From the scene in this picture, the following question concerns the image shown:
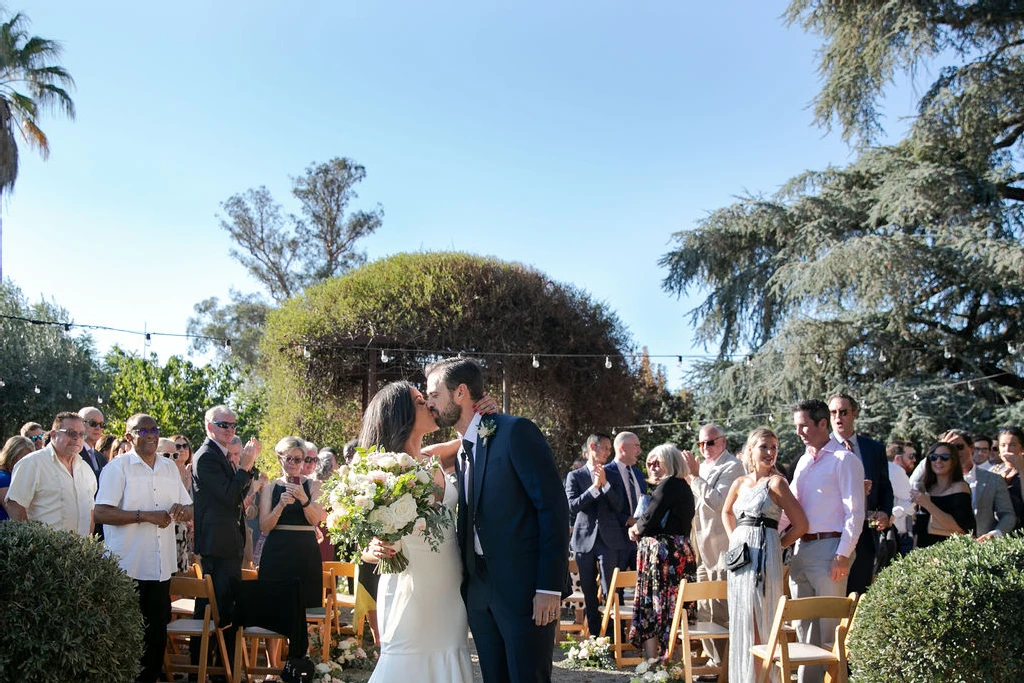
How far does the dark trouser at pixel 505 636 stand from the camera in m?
4.04

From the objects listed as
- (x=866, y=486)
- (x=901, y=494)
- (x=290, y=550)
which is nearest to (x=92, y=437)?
(x=290, y=550)

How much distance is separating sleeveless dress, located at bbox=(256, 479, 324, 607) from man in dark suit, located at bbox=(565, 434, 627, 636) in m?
2.82

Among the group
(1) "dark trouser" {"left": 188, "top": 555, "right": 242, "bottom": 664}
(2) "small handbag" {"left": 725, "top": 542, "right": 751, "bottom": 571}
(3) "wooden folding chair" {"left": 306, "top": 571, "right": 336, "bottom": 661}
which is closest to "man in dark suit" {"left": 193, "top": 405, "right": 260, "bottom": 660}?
(1) "dark trouser" {"left": 188, "top": 555, "right": 242, "bottom": 664}

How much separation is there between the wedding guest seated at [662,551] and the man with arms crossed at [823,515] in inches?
71.6

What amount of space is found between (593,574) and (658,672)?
195 centimetres

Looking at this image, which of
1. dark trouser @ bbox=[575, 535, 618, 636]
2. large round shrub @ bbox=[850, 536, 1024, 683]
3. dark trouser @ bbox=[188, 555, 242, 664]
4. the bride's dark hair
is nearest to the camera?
large round shrub @ bbox=[850, 536, 1024, 683]

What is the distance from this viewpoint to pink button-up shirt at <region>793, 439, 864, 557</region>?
583 cm

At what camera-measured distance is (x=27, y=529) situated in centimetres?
496

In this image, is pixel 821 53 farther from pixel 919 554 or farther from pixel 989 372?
pixel 919 554

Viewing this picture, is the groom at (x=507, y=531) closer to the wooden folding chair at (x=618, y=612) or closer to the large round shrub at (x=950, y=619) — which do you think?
the large round shrub at (x=950, y=619)

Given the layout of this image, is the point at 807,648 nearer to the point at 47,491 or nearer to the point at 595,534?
the point at 595,534

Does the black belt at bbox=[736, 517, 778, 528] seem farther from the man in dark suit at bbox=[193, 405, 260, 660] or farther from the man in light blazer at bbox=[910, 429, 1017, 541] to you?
the man in dark suit at bbox=[193, 405, 260, 660]

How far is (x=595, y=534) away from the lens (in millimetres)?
9367

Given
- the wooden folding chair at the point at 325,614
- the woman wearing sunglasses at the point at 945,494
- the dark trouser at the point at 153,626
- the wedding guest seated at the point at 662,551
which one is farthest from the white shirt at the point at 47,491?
the woman wearing sunglasses at the point at 945,494
